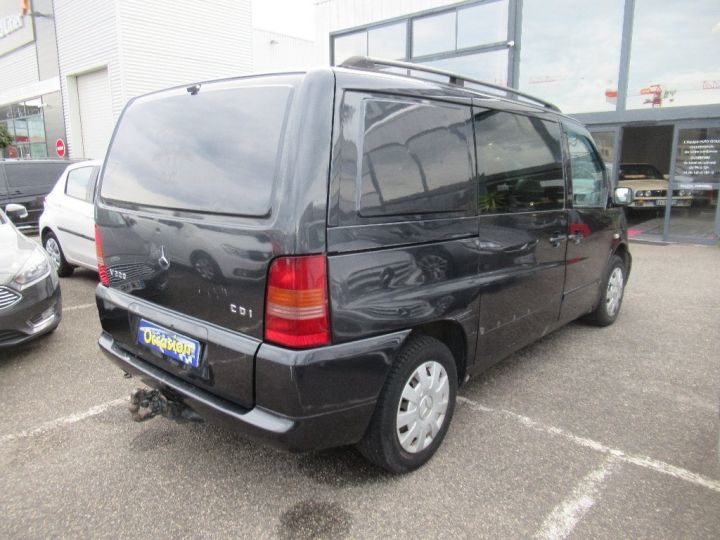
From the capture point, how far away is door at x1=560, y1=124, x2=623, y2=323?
12.5ft

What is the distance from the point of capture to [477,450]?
2787mm

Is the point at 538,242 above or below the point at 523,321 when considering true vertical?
above

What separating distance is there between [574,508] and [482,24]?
1142cm

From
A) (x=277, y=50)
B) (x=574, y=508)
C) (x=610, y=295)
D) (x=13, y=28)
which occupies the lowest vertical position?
(x=574, y=508)

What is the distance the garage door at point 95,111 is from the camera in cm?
1728

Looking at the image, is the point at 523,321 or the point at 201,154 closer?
the point at 201,154

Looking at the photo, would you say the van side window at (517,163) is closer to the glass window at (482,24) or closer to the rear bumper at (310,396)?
the rear bumper at (310,396)

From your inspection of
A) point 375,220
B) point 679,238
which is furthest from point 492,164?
point 679,238

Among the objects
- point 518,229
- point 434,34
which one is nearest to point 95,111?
point 434,34

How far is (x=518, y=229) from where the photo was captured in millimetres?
3090

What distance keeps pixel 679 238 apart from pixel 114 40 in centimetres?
1635

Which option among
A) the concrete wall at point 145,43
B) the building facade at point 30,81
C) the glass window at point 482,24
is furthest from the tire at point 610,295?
the building facade at point 30,81

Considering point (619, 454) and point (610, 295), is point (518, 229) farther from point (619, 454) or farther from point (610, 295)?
point (610, 295)

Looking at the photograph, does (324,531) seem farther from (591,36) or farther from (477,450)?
(591,36)
